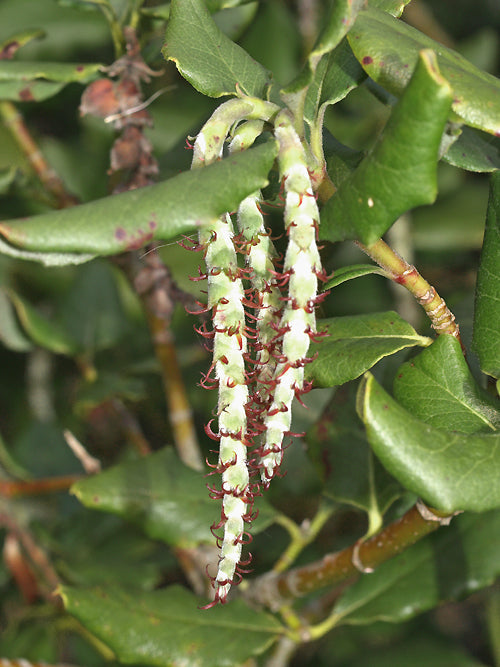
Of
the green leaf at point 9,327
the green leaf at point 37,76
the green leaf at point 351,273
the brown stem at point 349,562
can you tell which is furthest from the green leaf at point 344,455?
the green leaf at point 9,327

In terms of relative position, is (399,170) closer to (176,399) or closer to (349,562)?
(349,562)

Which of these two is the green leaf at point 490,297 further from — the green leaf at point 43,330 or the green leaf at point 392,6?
the green leaf at point 43,330

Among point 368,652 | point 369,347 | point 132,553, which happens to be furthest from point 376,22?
point 368,652

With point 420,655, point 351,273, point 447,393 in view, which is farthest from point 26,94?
point 420,655

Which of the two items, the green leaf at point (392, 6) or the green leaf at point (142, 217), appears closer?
the green leaf at point (142, 217)

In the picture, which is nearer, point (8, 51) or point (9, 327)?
point (8, 51)

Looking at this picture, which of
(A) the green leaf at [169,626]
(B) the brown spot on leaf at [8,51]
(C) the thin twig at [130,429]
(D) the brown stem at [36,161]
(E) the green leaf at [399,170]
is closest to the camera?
(E) the green leaf at [399,170]

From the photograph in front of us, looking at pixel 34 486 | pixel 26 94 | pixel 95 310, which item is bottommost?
pixel 34 486
